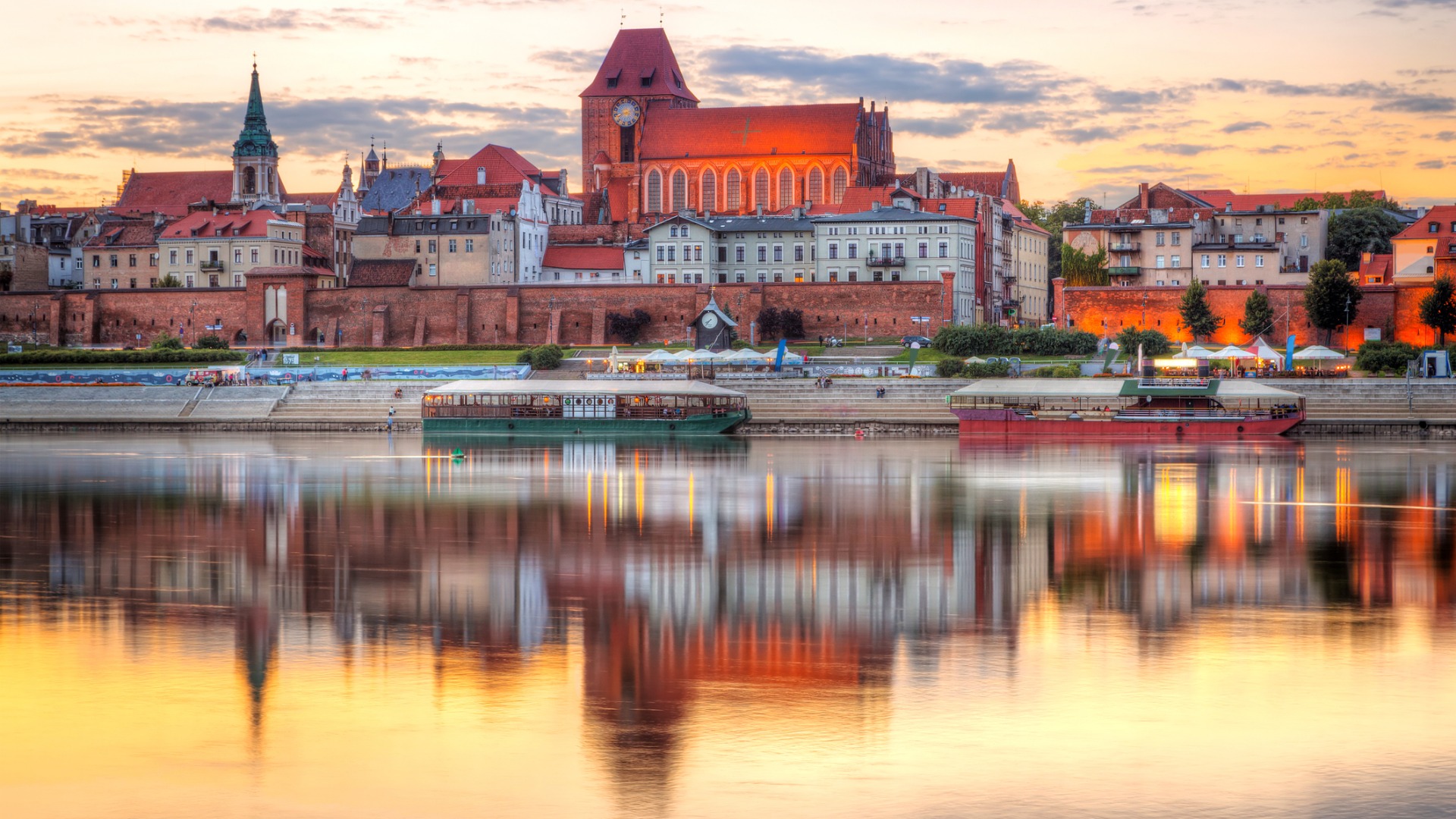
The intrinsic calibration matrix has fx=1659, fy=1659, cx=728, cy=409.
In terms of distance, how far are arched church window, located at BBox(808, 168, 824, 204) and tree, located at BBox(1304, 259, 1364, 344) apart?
3310 cm

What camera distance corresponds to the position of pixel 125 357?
69.4m

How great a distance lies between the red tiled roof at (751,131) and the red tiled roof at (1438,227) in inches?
1245

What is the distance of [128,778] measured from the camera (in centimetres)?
884

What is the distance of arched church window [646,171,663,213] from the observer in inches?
3868

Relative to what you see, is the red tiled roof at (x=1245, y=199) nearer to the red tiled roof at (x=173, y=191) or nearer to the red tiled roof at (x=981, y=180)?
the red tiled roof at (x=981, y=180)

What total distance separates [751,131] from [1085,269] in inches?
1042

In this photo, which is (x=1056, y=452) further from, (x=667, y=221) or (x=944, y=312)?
(x=667, y=221)

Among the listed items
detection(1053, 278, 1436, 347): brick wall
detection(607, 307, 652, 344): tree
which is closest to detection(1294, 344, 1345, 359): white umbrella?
detection(1053, 278, 1436, 347): brick wall

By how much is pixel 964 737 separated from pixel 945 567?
7.50 m

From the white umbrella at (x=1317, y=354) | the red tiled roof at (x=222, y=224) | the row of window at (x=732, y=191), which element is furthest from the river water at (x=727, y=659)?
the row of window at (x=732, y=191)

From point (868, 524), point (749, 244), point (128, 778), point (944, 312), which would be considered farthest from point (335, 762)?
point (749, 244)

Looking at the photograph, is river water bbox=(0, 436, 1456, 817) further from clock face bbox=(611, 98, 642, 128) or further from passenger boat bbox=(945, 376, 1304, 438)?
clock face bbox=(611, 98, 642, 128)

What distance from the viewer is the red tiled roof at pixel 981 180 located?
105500mm


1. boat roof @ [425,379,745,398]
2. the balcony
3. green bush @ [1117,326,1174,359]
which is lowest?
boat roof @ [425,379,745,398]
